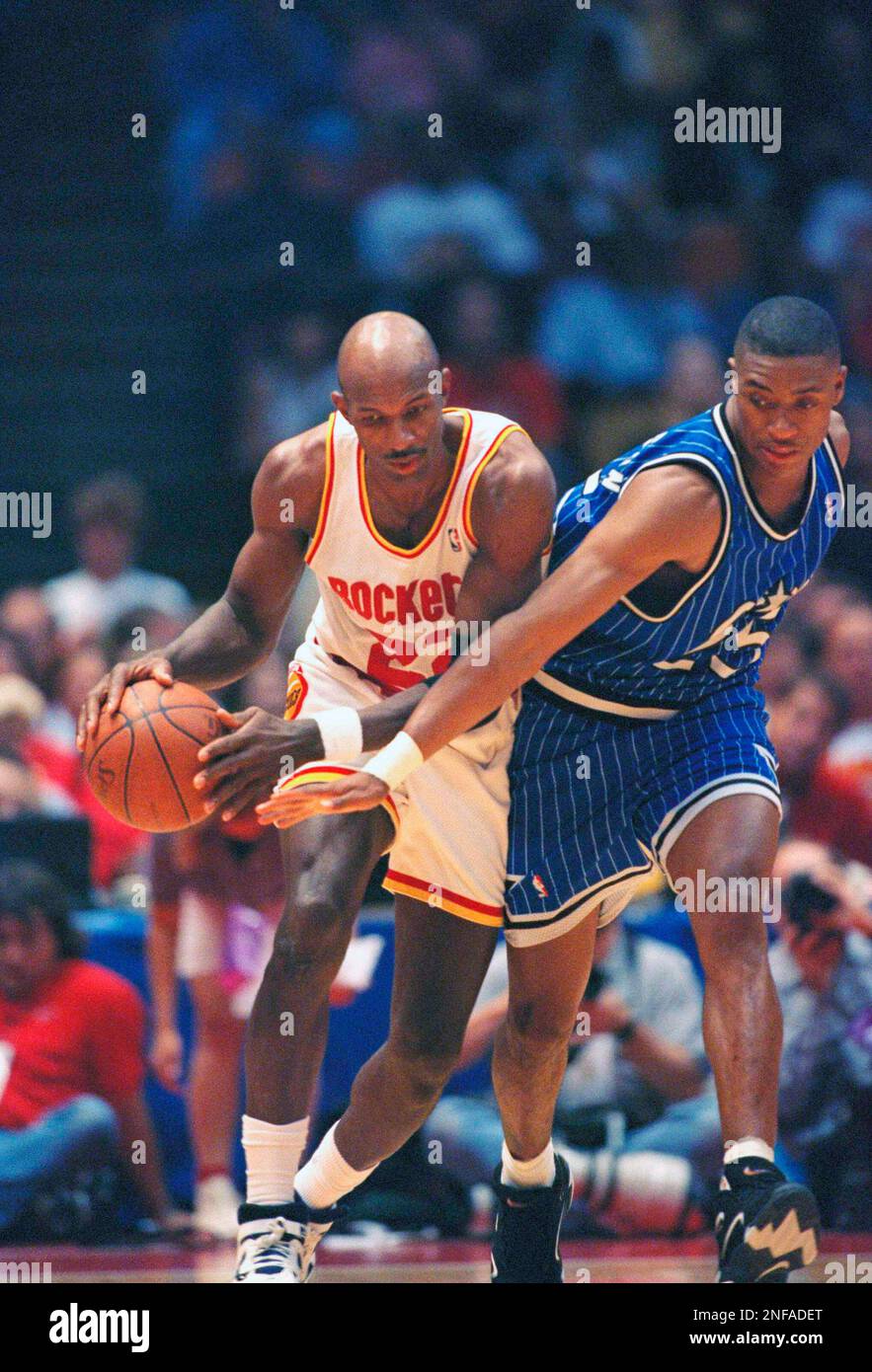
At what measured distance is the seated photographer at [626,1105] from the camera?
568 centimetres

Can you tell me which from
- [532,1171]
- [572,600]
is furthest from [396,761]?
[532,1171]

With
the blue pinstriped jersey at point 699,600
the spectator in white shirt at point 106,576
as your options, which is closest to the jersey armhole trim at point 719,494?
the blue pinstriped jersey at point 699,600

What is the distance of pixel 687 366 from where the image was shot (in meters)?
8.49

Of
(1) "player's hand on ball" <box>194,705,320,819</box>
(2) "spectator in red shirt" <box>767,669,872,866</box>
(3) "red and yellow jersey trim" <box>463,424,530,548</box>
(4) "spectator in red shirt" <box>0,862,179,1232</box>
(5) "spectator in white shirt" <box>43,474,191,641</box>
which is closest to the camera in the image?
(1) "player's hand on ball" <box>194,705,320,819</box>

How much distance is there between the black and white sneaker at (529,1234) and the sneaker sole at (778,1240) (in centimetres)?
96

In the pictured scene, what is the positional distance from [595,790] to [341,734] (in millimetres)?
594

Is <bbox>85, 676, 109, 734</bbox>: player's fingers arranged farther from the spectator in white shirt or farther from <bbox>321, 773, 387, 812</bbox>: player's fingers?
the spectator in white shirt

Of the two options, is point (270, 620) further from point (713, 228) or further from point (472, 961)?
point (713, 228)

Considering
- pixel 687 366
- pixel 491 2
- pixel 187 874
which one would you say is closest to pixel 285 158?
pixel 491 2

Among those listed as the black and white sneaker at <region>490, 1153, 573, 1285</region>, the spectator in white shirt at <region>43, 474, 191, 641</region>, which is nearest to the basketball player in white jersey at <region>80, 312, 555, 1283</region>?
the black and white sneaker at <region>490, 1153, 573, 1285</region>

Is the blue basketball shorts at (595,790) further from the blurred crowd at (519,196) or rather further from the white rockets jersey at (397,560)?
the blurred crowd at (519,196)

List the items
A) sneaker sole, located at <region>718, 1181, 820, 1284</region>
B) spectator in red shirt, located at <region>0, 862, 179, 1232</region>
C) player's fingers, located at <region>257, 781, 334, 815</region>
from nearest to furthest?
sneaker sole, located at <region>718, 1181, 820, 1284</region>, player's fingers, located at <region>257, 781, 334, 815</region>, spectator in red shirt, located at <region>0, 862, 179, 1232</region>

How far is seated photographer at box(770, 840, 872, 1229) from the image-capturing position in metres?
5.77
